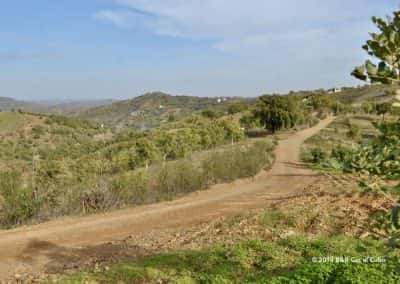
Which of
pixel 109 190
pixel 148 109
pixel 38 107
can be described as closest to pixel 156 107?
pixel 148 109

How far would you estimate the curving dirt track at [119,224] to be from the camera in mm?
6750

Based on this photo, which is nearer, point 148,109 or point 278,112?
point 278,112

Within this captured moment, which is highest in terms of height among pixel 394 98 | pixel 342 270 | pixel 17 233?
pixel 394 98

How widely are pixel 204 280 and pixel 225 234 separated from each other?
2.06 meters

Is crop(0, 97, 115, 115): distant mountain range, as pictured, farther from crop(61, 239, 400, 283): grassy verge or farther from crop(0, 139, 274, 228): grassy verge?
crop(61, 239, 400, 283): grassy verge

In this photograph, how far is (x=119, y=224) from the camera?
8.96 m

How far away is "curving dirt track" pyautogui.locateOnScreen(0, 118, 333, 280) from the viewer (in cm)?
675

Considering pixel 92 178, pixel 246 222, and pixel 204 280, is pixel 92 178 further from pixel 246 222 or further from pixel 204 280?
pixel 204 280

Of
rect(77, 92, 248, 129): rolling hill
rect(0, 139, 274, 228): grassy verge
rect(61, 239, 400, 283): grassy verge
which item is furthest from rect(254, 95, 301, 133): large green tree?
rect(61, 239, 400, 283): grassy verge

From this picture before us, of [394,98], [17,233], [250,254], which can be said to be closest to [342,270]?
[250,254]

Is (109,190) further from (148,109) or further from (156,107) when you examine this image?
(156,107)

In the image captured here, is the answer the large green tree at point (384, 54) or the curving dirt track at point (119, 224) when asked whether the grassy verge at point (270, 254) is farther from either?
the large green tree at point (384, 54)

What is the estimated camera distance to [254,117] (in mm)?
32812

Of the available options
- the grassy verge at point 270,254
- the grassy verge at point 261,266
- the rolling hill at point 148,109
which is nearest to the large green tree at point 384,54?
the grassy verge at point 270,254
